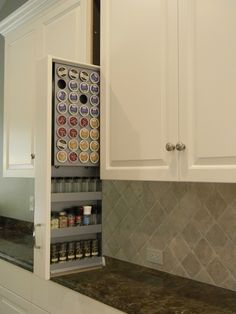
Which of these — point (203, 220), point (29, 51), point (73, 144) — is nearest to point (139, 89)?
point (73, 144)

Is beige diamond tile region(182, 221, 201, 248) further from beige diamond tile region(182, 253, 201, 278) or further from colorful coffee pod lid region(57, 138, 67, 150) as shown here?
colorful coffee pod lid region(57, 138, 67, 150)

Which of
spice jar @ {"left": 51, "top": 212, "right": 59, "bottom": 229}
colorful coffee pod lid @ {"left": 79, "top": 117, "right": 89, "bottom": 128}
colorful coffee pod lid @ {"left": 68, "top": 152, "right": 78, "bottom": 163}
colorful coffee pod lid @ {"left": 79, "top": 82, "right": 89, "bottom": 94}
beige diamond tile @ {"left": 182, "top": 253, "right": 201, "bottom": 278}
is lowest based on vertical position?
beige diamond tile @ {"left": 182, "top": 253, "right": 201, "bottom": 278}

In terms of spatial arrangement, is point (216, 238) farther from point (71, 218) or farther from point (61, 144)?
point (61, 144)

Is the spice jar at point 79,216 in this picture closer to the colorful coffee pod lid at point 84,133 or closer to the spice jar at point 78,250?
the spice jar at point 78,250

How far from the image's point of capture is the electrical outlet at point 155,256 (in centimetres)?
190

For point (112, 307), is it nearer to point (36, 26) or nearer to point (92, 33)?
point (92, 33)

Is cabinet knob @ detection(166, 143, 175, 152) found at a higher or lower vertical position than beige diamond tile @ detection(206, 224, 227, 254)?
higher

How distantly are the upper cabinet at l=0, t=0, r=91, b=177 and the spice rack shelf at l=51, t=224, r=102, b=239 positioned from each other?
2.02 ft

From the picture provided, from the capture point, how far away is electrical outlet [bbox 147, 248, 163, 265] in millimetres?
1899

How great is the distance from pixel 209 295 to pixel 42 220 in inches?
32.5

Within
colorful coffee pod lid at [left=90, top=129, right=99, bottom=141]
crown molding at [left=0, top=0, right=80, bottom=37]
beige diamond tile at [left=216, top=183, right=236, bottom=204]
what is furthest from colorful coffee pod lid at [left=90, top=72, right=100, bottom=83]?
beige diamond tile at [left=216, top=183, right=236, bottom=204]

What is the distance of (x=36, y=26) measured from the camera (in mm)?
2352

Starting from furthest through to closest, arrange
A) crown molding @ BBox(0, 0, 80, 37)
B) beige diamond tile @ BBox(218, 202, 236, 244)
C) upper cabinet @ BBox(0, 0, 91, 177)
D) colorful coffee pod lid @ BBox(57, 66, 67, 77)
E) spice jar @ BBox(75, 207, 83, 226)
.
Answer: crown molding @ BBox(0, 0, 80, 37)
upper cabinet @ BBox(0, 0, 91, 177)
spice jar @ BBox(75, 207, 83, 226)
colorful coffee pod lid @ BBox(57, 66, 67, 77)
beige diamond tile @ BBox(218, 202, 236, 244)

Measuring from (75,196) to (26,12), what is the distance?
1.33m
